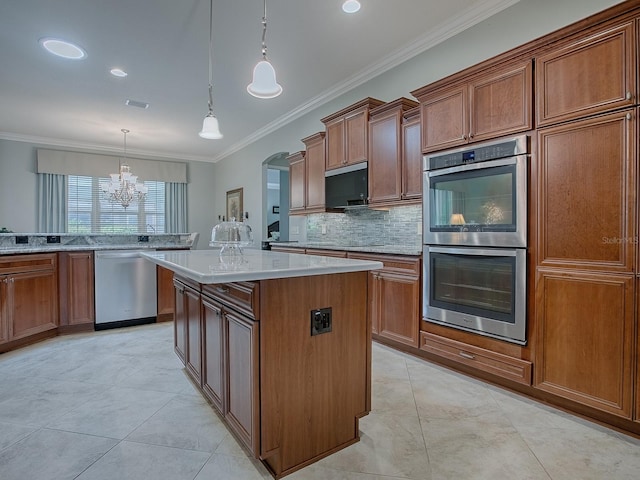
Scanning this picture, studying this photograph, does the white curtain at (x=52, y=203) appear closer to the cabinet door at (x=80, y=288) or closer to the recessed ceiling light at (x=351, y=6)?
the cabinet door at (x=80, y=288)

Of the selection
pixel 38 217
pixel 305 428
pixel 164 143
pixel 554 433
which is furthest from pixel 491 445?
pixel 38 217

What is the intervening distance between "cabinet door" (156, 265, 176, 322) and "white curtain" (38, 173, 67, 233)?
4.06m

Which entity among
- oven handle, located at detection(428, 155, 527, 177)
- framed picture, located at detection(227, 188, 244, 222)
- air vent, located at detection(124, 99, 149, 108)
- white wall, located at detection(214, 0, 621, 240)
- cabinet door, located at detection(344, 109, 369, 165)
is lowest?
oven handle, located at detection(428, 155, 527, 177)

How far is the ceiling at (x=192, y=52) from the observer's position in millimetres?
2852

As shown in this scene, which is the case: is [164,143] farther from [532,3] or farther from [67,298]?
[532,3]

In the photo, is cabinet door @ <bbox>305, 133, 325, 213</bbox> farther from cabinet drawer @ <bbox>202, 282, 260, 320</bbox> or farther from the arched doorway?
cabinet drawer @ <bbox>202, 282, 260, 320</bbox>

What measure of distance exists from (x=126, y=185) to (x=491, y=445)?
6.41 meters

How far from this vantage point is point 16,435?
1844mm

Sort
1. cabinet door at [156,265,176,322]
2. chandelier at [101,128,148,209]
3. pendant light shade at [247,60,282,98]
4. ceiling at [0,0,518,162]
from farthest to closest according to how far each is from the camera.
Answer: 1. chandelier at [101,128,148,209]
2. cabinet door at [156,265,176,322]
3. ceiling at [0,0,518,162]
4. pendant light shade at [247,60,282,98]

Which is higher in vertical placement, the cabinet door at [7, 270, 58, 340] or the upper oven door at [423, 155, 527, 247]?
the upper oven door at [423, 155, 527, 247]

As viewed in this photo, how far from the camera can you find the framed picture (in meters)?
7.08

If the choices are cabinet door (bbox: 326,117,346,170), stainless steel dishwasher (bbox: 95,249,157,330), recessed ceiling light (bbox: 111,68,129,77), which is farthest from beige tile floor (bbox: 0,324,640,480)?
recessed ceiling light (bbox: 111,68,129,77)

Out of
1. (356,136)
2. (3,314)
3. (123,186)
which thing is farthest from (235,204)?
(3,314)

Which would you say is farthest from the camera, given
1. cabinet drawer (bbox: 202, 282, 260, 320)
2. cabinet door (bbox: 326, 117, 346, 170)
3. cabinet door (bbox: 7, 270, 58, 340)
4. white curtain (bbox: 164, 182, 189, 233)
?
white curtain (bbox: 164, 182, 189, 233)
